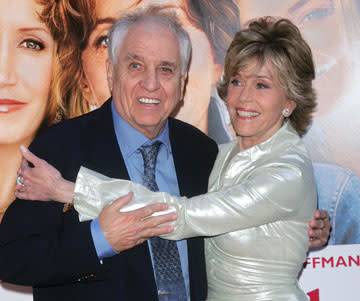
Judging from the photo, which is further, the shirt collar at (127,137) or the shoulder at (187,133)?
the shoulder at (187,133)

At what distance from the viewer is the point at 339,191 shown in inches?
110

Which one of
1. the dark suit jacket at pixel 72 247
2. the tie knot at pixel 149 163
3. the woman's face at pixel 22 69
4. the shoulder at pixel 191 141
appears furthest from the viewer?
the woman's face at pixel 22 69

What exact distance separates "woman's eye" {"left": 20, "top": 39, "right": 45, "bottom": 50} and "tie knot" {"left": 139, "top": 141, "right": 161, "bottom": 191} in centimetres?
109

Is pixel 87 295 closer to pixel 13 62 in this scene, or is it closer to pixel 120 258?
pixel 120 258

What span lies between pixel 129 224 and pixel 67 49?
1.42m

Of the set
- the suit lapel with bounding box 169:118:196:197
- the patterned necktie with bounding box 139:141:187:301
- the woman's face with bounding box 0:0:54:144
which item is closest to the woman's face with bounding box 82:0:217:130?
the woman's face with bounding box 0:0:54:144

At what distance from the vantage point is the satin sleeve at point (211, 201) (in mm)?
1679

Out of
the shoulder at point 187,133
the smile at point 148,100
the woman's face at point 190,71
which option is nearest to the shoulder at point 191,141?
the shoulder at point 187,133

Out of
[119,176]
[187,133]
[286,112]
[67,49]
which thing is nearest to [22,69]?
[67,49]

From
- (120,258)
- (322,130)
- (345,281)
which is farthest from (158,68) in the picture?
(345,281)

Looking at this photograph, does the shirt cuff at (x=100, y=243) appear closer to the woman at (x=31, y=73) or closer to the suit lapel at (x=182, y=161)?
the suit lapel at (x=182, y=161)

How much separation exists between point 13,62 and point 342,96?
2015 millimetres

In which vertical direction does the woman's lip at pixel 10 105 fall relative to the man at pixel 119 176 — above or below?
above

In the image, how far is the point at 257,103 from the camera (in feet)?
6.27
